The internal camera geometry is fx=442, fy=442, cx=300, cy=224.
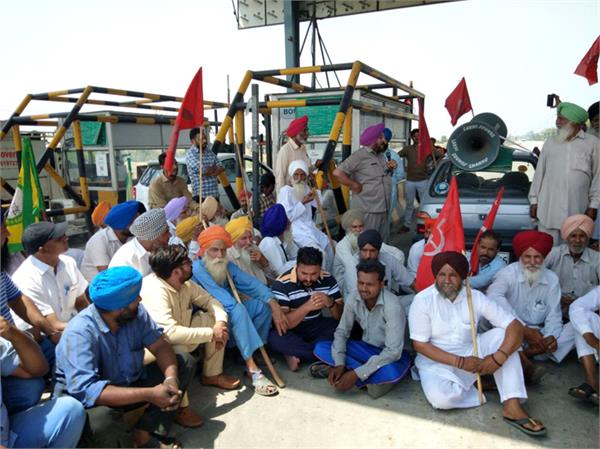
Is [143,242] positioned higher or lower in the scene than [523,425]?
higher

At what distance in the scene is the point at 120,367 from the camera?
251cm

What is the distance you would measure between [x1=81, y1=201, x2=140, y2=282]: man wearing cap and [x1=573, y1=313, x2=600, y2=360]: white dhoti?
362cm

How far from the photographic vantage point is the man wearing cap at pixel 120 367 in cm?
229

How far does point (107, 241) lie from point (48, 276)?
0.83m

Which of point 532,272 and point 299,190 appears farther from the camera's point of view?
point 299,190

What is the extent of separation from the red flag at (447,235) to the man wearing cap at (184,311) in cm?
158

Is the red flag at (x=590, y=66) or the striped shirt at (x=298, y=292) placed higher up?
the red flag at (x=590, y=66)

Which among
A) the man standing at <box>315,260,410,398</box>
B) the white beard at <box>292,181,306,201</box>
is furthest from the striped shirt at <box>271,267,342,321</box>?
the white beard at <box>292,181,306,201</box>

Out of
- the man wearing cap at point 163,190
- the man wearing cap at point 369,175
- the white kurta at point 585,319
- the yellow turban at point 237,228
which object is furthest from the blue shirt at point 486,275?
the man wearing cap at point 163,190

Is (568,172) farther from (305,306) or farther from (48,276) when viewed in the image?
(48,276)

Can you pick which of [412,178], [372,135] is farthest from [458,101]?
[372,135]

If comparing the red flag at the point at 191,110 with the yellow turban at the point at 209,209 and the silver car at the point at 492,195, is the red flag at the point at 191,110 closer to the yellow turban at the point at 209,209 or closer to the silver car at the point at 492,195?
the yellow turban at the point at 209,209

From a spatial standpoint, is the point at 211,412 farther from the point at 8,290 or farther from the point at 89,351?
the point at 8,290

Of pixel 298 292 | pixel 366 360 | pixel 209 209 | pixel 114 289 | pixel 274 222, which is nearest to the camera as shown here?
pixel 114 289
